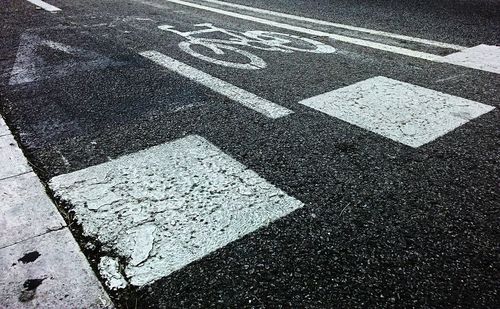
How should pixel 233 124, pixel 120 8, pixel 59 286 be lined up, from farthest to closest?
pixel 120 8 < pixel 233 124 < pixel 59 286

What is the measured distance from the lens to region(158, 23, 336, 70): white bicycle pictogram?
4.09 meters

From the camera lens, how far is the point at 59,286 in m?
1.49

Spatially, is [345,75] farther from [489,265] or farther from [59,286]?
[59,286]

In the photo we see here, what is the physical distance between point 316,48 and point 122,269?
3624mm

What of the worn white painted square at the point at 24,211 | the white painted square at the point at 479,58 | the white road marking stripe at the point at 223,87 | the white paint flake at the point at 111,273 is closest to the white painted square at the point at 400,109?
the white road marking stripe at the point at 223,87

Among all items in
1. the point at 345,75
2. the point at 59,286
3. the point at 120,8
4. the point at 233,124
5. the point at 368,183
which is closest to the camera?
the point at 59,286

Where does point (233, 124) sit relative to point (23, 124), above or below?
above

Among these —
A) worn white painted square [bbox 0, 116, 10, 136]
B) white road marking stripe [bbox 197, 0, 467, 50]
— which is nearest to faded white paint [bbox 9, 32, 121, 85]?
worn white painted square [bbox 0, 116, 10, 136]

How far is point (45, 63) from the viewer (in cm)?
409

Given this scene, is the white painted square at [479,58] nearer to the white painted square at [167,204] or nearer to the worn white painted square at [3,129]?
the white painted square at [167,204]

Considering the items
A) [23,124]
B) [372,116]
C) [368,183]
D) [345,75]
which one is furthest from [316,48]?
[23,124]

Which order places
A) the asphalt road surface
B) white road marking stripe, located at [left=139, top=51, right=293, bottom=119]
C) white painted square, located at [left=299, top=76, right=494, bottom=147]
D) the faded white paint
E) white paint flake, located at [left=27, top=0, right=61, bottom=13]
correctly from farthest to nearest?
white paint flake, located at [left=27, top=0, right=61, bottom=13], the faded white paint, white road marking stripe, located at [left=139, top=51, right=293, bottom=119], white painted square, located at [left=299, top=76, right=494, bottom=147], the asphalt road surface

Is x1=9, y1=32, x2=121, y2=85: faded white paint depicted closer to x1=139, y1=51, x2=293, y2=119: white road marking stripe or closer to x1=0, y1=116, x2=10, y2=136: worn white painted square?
x1=139, y1=51, x2=293, y2=119: white road marking stripe

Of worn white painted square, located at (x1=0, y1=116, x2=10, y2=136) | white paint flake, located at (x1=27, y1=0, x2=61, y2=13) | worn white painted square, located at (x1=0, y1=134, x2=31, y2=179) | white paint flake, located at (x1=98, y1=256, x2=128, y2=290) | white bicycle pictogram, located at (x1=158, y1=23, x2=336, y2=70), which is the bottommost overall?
worn white painted square, located at (x1=0, y1=116, x2=10, y2=136)
